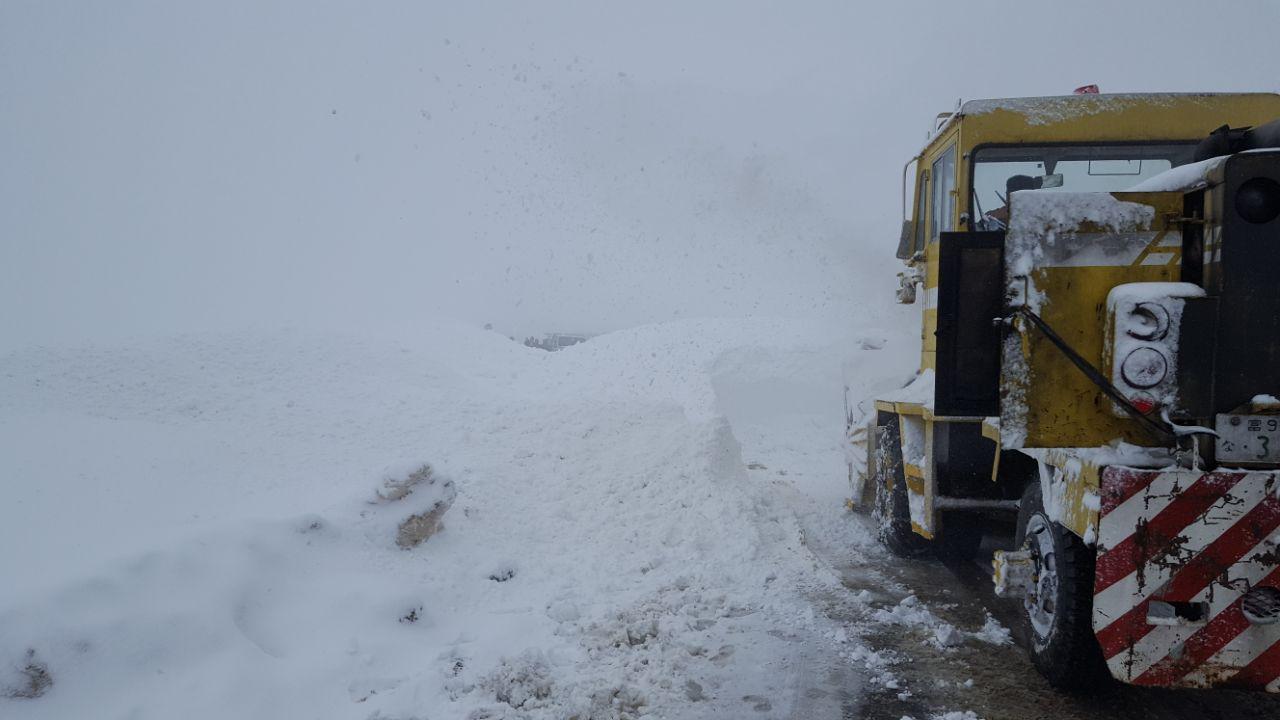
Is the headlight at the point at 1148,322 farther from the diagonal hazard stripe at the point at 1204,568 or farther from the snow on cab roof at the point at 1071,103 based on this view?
the snow on cab roof at the point at 1071,103

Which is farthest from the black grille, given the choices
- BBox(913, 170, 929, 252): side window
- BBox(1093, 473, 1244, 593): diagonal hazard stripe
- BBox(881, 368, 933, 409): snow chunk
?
BBox(913, 170, 929, 252): side window

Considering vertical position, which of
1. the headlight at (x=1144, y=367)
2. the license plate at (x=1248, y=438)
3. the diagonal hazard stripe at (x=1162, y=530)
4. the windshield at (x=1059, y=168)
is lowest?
the diagonal hazard stripe at (x=1162, y=530)

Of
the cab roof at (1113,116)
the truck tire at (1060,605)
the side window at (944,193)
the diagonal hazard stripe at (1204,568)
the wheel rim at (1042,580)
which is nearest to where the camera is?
the diagonal hazard stripe at (1204,568)

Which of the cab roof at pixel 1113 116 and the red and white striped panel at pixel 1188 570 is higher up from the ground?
the cab roof at pixel 1113 116

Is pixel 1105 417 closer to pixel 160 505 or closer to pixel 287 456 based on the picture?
pixel 160 505

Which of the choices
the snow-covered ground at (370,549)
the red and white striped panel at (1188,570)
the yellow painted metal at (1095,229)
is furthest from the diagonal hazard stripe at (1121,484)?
the snow-covered ground at (370,549)

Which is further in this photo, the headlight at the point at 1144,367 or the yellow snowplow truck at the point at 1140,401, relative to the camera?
the headlight at the point at 1144,367

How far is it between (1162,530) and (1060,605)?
2.06ft

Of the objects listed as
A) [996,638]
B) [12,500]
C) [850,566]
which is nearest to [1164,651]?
[996,638]

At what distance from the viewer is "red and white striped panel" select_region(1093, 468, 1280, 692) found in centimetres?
276

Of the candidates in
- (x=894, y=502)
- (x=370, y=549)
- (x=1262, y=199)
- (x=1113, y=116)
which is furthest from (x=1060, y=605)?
(x=370, y=549)

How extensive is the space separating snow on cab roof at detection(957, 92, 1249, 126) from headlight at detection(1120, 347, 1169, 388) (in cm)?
267

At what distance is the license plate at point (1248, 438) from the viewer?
2.84m

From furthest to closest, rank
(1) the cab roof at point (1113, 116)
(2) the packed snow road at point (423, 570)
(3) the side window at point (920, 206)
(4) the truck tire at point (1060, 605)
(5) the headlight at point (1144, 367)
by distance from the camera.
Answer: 1. (3) the side window at point (920, 206)
2. (1) the cab roof at point (1113, 116)
3. (2) the packed snow road at point (423, 570)
4. (4) the truck tire at point (1060, 605)
5. (5) the headlight at point (1144, 367)
